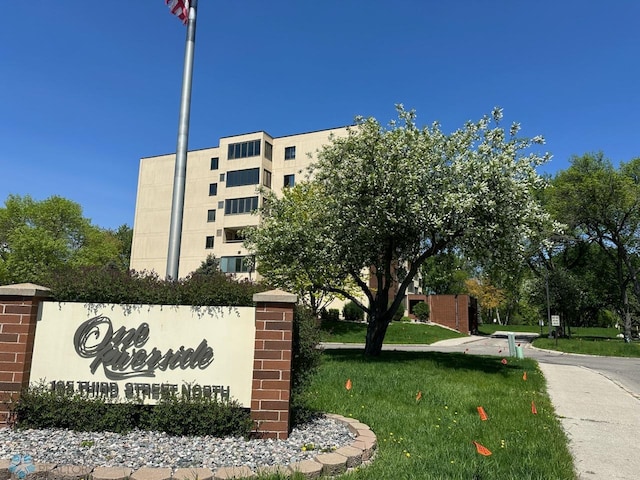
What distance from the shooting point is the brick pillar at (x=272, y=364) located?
482 cm

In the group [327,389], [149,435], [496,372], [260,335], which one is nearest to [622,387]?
[496,372]

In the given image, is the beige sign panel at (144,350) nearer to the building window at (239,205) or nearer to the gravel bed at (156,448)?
the gravel bed at (156,448)

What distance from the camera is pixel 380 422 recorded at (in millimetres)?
5914

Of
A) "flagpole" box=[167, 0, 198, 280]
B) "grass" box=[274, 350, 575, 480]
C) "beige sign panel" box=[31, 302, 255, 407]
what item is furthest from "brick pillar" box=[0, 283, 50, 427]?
"flagpole" box=[167, 0, 198, 280]

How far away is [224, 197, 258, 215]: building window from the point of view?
44281 millimetres

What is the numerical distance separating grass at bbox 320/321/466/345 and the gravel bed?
23836 mm

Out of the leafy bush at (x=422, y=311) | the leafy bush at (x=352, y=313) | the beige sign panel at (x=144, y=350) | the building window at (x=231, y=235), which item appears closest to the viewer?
the beige sign panel at (x=144, y=350)

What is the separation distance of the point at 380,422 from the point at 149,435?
2753mm

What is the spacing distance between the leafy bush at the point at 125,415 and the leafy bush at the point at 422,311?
1689 inches

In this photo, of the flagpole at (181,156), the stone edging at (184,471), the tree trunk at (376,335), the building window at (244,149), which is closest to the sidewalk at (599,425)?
the stone edging at (184,471)

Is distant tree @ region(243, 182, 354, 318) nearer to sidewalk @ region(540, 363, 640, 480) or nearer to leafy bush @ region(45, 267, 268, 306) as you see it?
sidewalk @ region(540, 363, 640, 480)

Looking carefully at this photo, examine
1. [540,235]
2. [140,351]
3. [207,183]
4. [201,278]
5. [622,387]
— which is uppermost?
[207,183]

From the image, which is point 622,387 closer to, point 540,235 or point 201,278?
point 540,235

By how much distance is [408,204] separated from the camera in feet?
42.8
